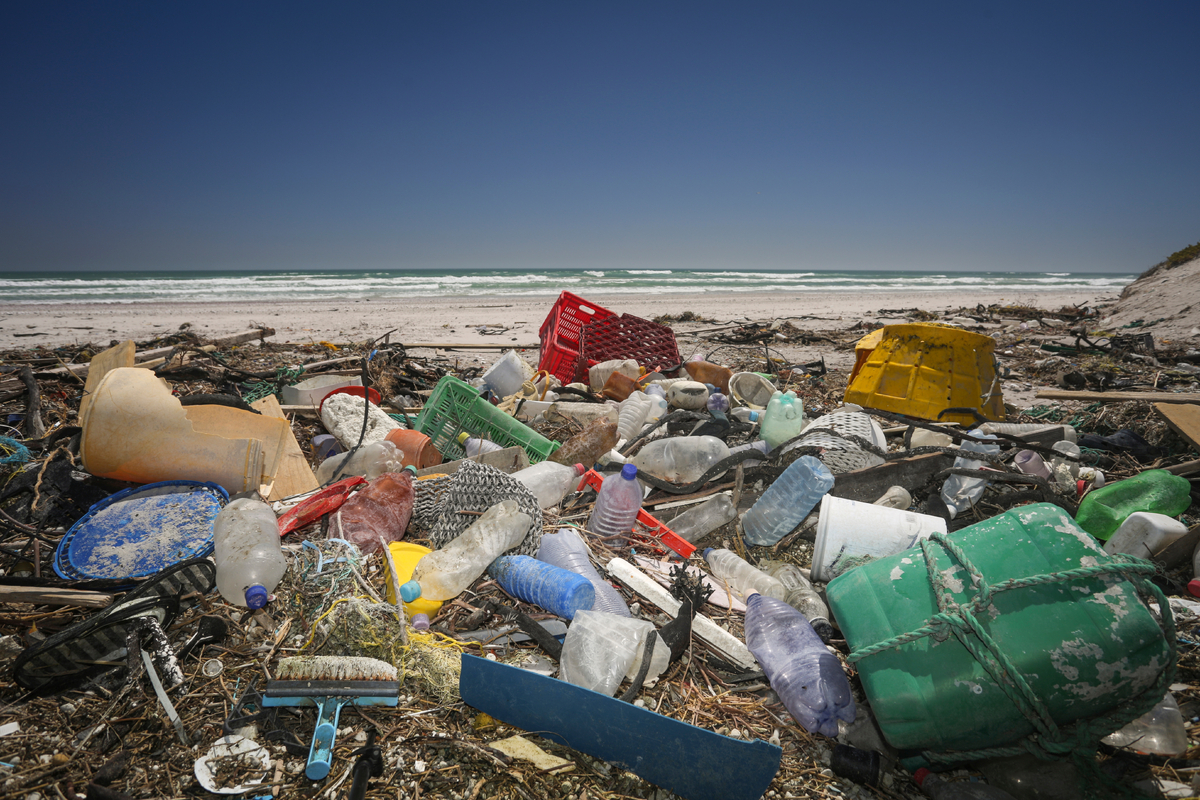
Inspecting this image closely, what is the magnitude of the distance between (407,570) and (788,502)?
178 centimetres

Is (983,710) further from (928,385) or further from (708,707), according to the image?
(928,385)

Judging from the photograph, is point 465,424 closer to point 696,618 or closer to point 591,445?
point 591,445

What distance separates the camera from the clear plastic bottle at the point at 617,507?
2430mm

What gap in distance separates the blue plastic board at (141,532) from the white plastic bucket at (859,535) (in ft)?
8.25

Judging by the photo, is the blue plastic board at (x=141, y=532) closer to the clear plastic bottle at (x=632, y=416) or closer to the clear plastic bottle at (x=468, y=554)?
the clear plastic bottle at (x=468, y=554)

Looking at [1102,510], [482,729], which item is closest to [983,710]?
[482,729]

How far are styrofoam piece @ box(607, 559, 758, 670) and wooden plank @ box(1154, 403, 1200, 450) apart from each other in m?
3.07

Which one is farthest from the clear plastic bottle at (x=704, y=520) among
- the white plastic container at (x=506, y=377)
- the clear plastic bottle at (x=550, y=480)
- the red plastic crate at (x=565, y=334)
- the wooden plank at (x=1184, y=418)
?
the wooden plank at (x=1184, y=418)

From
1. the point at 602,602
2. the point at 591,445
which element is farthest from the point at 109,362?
the point at 602,602

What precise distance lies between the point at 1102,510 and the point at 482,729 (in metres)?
2.91

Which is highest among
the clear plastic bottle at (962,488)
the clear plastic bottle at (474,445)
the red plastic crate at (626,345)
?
the red plastic crate at (626,345)

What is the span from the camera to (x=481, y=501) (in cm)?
223

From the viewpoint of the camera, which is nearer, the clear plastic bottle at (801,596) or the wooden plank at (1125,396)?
the clear plastic bottle at (801,596)

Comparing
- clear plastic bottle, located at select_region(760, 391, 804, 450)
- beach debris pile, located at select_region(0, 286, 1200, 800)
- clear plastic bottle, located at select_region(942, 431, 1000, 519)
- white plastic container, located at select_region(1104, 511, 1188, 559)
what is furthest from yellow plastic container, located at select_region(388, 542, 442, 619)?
white plastic container, located at select_region(1104, 511, 1188, 559)
